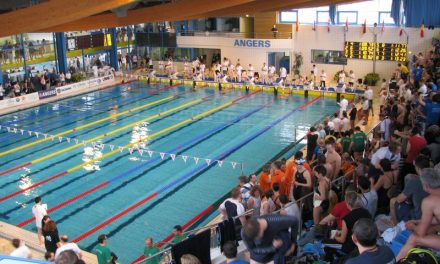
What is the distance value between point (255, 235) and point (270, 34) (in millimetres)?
22956

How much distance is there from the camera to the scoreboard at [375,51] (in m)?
21.4

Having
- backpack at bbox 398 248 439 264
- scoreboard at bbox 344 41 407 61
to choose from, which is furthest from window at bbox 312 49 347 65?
backpack at bbox 398 248 439 264

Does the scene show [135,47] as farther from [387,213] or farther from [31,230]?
[387,213]

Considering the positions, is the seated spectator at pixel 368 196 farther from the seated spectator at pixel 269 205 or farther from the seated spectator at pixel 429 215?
the seated spectator at pixel 429 215

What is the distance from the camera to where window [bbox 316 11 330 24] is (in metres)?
24.0

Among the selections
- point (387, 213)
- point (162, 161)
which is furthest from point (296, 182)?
point (162, 161)

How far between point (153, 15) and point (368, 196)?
10.1 metres

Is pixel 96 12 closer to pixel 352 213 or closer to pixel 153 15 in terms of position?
pixel 153 15

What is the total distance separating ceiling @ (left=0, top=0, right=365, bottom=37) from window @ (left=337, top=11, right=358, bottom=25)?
4664mm

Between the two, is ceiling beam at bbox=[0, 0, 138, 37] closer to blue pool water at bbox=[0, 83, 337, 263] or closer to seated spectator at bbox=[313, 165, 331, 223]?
blue pool water at bbox=[0, 83, 337, 263]

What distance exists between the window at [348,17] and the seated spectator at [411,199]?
19.5m

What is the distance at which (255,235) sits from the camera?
11.3 feet

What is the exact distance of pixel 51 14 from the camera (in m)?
10.3

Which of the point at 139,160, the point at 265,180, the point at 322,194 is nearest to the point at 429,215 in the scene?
the point at 322,194
